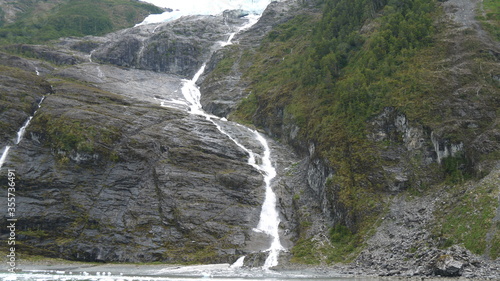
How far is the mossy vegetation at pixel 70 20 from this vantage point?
133250 mm

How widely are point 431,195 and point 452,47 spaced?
24938mm

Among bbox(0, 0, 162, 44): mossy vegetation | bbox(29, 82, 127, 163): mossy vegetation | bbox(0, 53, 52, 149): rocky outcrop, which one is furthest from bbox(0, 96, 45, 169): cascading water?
bbox(0, 0, 162, 44): mossy vegetation

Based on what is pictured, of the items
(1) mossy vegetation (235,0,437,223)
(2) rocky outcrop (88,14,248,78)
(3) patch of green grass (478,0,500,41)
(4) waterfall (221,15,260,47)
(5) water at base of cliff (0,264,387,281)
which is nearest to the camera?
(5) water at base of cliff (0,264,387,281)

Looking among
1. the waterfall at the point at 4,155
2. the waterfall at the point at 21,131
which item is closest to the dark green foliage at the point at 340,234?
the waterfall at the point at 4,155

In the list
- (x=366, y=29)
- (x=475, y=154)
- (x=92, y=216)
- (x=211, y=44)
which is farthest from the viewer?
(x=211, y=44)

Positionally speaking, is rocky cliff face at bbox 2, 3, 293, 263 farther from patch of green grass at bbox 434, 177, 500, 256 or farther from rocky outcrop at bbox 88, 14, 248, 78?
rocky outcrop at bbox 88, 14, 248, 78

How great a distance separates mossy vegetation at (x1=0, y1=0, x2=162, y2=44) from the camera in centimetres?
13325

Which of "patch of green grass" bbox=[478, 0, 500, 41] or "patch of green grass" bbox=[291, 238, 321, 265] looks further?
"patch of green grass" bbox=[478, 0, 500, 41]

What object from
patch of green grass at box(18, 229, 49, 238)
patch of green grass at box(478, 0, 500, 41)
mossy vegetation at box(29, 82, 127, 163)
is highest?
patch of green grass at box(478, 0, 500, 41)

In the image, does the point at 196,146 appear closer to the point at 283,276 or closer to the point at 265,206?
the point at 265,206

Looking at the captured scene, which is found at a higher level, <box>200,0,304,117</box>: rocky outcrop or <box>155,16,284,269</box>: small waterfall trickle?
<box>200,0,304,117</box>: rocky outcrop

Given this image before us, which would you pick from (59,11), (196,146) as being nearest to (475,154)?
(196,146)

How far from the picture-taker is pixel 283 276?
32594 mm

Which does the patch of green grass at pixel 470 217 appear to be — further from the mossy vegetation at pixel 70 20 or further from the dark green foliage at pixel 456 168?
the mossy vegetation at pixel 70 20
